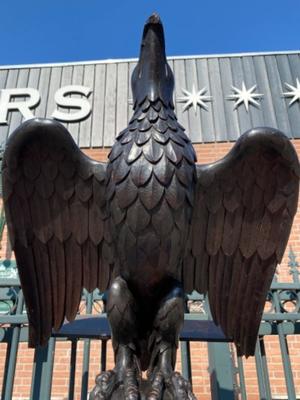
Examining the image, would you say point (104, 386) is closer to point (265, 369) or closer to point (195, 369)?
point (265, 369)

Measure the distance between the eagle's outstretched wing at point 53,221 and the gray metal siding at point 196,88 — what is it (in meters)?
3.10

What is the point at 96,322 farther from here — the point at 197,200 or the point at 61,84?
the point at 61,84

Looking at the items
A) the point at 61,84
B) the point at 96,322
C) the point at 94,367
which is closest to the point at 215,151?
the point at 61,84

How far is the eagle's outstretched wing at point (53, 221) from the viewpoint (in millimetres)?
1345

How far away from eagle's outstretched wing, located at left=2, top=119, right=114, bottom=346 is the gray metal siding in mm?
3102

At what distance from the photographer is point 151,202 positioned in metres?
1.24

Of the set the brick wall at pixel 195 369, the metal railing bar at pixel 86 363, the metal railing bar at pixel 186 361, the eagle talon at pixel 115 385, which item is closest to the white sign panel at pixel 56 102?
the brick wall at pixel 195 369

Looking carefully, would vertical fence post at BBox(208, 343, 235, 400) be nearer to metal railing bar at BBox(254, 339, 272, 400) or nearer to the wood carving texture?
metal railing bar at BBox(254, 339, 272, 400)

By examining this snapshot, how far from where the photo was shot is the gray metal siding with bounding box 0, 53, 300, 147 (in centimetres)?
455

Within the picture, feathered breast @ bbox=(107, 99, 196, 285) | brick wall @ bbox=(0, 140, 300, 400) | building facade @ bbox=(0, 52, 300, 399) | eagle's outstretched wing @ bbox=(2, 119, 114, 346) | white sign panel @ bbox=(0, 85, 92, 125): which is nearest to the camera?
feathered breast @ bbox=(107, 99, 196, 285)

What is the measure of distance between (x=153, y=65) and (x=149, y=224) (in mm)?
601

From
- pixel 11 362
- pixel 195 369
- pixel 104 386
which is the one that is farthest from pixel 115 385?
pixel 195 369

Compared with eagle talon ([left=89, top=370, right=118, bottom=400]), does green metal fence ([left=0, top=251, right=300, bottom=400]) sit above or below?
above

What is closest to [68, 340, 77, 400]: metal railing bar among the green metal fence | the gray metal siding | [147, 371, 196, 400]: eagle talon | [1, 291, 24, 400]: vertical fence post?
the green metal fence
